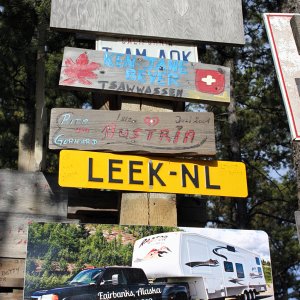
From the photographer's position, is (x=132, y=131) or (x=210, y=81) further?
(x=210, y=81)

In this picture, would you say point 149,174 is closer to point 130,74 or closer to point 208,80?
point 130,74

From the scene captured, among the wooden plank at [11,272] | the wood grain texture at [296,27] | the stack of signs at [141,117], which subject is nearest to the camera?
the wood grain texture at [296,27]

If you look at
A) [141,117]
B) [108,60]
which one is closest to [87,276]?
[141,117]

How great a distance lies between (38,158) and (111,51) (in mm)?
4212

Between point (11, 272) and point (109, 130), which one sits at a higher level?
point (109, 130)

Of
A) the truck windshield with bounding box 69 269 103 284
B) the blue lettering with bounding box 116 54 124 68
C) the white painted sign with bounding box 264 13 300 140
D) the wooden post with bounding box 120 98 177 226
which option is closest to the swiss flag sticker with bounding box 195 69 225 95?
the blue lettering with bounding box 116 54 124 68

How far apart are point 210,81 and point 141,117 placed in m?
0.83

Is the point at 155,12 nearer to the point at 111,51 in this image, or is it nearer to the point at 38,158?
the point at 111,51

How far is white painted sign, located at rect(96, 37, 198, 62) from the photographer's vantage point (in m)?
4.87

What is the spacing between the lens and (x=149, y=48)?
16.2ft

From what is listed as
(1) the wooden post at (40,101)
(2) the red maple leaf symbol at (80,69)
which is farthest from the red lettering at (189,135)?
(1) the wooden post at (40,101)

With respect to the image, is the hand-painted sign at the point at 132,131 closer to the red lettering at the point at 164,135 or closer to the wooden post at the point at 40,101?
the red lettering at the point at 164,135

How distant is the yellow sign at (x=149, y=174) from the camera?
412 cm

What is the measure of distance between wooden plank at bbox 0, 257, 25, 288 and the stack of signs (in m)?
0.78
